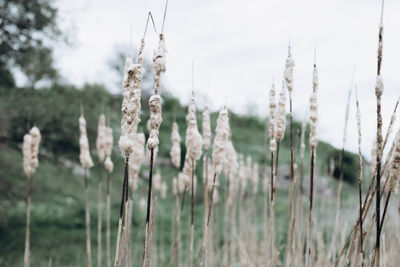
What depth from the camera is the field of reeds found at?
3.75ft

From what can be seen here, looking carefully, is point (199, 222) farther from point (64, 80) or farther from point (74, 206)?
Result: point (64, 80)

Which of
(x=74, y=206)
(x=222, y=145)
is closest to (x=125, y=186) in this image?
(x=222, y=145)

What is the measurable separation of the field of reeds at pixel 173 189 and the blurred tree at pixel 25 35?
2.37ft

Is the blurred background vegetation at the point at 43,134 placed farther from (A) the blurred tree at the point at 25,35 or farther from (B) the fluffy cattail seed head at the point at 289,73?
(B) the fluffy cattail seed head at the point at 289,73

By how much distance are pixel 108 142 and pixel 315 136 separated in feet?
4.10

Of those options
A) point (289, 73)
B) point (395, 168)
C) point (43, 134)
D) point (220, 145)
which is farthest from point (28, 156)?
point (43, 134)

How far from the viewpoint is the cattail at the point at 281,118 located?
1394mm

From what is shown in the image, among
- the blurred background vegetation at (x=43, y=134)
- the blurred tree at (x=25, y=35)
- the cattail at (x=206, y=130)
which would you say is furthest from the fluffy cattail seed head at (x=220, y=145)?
the blurred tree at (x=25, y=35)

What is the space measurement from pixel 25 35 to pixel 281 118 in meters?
6.77

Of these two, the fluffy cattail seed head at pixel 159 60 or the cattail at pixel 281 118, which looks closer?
the fluffy cattail seed head at pixel 159 60

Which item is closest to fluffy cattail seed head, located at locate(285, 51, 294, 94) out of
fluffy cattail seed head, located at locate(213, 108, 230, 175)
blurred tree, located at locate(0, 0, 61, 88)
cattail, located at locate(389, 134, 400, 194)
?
Answer: fluffy cattail seed head, located at locate(213, 108, 230, 175)

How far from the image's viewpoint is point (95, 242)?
259 inches

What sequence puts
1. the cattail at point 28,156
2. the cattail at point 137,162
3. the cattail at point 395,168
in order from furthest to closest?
the cattail at point 28,156 < the cattail at point 137,162 < the cattail at point 395,168

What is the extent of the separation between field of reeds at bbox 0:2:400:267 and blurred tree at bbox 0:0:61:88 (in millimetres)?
723
